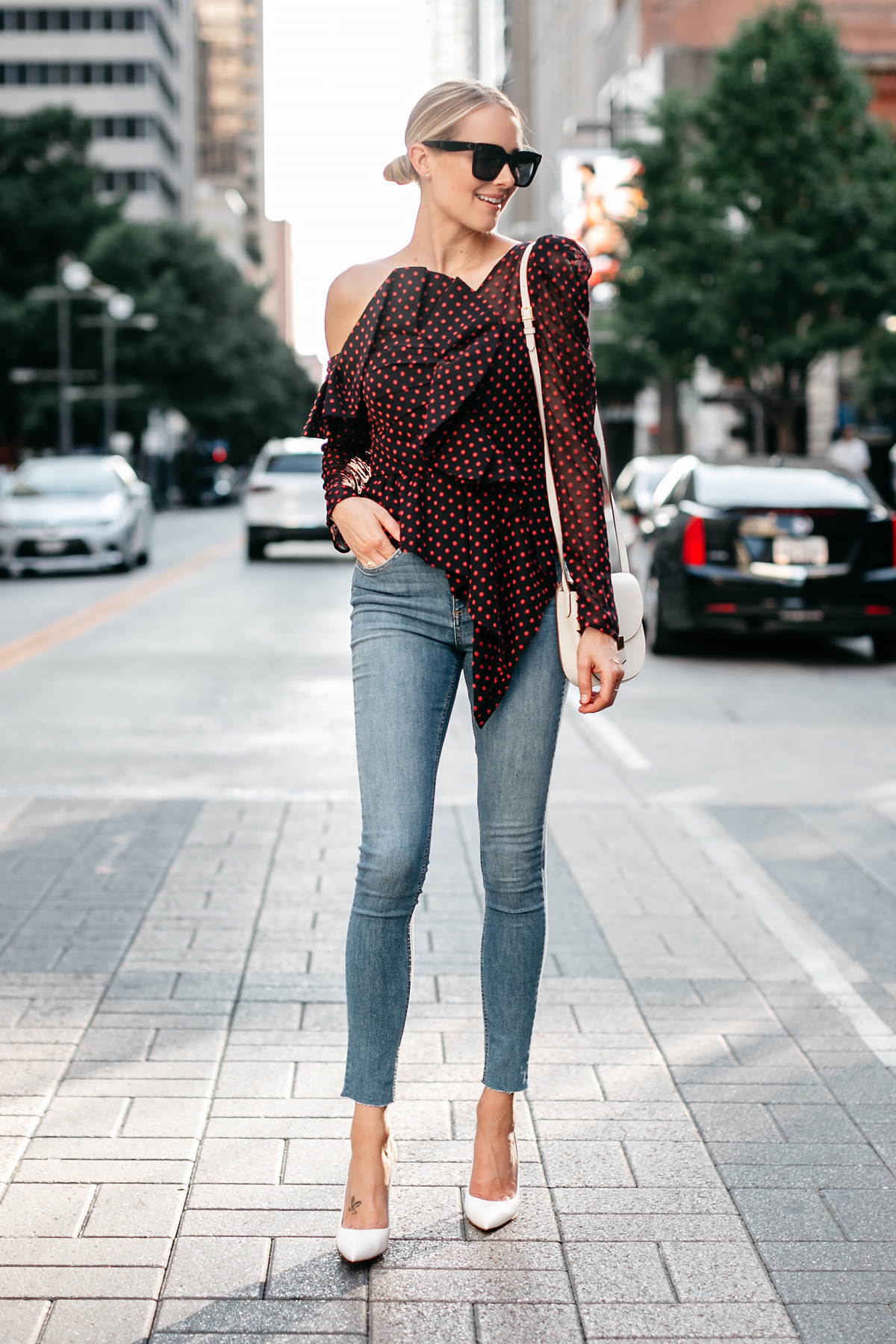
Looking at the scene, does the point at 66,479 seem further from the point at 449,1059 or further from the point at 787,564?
the point at 449,1059

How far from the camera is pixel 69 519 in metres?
22.9

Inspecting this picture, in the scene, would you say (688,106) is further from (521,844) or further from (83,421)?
(83,421)

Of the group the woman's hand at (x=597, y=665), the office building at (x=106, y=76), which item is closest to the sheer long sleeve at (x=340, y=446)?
the woman's hand at (x=597, y=665)

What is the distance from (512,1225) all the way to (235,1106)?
814 millimetres

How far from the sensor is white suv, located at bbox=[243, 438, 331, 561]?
2538 centimetres

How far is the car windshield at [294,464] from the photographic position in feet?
85.4

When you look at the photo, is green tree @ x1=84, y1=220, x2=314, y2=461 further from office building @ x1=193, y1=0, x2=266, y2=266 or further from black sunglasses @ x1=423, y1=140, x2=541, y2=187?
office building @ x1=193, y1=0, x2=266, y2=266

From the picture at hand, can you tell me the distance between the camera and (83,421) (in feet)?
204

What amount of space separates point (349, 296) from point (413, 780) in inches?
33.5

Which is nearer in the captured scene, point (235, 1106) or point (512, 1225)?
point (512, 1225)

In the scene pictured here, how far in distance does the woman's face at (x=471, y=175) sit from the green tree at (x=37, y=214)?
5317cm

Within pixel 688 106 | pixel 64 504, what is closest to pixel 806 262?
pixel 688 106

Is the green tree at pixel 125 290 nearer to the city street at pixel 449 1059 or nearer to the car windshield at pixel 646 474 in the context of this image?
the car windshield at pixel 646 474

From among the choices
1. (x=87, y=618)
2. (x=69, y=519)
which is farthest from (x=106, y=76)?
(x=87, y=618)
